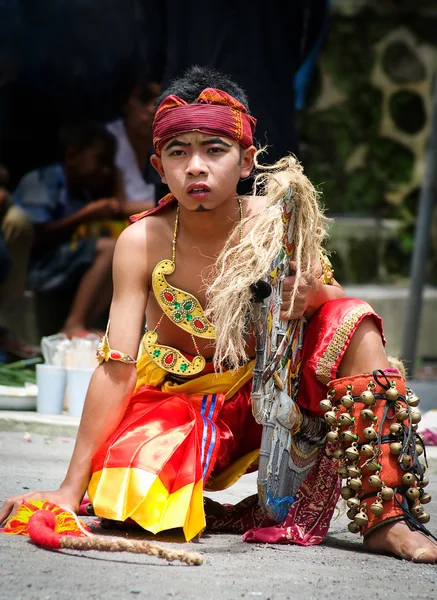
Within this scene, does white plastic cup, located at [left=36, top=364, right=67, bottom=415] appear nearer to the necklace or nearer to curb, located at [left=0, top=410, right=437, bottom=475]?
curb, located at [left=0, top=410, right=437, bottom=475]

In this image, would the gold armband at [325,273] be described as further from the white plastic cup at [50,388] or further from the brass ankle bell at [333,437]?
the white plastic cup at [50,388]

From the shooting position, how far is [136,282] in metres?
2.95

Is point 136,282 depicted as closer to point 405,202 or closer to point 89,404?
point 89,404

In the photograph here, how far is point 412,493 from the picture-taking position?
271 centimetres

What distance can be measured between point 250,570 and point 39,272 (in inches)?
166

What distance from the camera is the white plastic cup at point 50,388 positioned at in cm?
475

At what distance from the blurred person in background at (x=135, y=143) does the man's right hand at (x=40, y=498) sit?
3.77 meters

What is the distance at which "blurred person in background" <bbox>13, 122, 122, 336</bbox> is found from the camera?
6324mm

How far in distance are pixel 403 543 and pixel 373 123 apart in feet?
17.6

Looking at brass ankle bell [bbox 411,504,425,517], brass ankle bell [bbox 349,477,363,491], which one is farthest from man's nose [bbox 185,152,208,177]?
brass ankle bell [bbox 411,504,425,517]

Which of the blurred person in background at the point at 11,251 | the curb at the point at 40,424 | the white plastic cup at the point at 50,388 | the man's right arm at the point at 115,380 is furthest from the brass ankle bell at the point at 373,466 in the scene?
the blurred person in background at the point at 11,251

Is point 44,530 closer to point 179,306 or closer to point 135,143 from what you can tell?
point 179,306

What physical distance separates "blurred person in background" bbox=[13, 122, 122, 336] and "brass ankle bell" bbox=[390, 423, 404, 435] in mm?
3684

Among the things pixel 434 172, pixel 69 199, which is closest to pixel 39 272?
pixel 69 199
